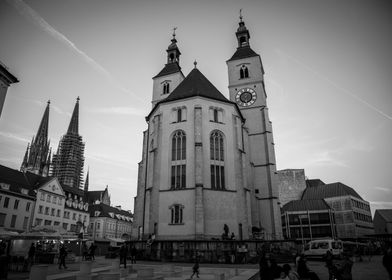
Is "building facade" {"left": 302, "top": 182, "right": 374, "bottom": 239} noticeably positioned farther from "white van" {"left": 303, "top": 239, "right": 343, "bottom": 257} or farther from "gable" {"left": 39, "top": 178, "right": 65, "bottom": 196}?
"gable" {"left": 39, "top": 178, "right": 65, "bottom": 196}

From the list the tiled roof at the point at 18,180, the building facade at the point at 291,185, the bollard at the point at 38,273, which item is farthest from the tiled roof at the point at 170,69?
the building facade at the point at 291,185

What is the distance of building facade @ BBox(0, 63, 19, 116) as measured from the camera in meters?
20.9

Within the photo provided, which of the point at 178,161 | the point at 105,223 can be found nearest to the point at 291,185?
the point at 105,223

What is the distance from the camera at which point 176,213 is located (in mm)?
24812

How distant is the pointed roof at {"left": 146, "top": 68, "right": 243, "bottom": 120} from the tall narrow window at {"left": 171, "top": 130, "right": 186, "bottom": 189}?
4.21 metres

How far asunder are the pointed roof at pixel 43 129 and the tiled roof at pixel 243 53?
92.1 metres

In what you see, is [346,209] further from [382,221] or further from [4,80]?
Result: [4,80]

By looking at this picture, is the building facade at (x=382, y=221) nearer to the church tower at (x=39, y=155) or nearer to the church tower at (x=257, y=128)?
the church tower at (x=257, y=128)

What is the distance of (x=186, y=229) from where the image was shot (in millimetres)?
23812

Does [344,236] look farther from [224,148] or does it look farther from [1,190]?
[1,190]

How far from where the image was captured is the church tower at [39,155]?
98.7m

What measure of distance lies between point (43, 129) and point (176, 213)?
104 meters

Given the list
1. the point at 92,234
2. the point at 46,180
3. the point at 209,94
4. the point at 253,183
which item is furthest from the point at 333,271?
the point at 92,234

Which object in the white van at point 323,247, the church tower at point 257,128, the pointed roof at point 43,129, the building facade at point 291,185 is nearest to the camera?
the white van at point 323,247
